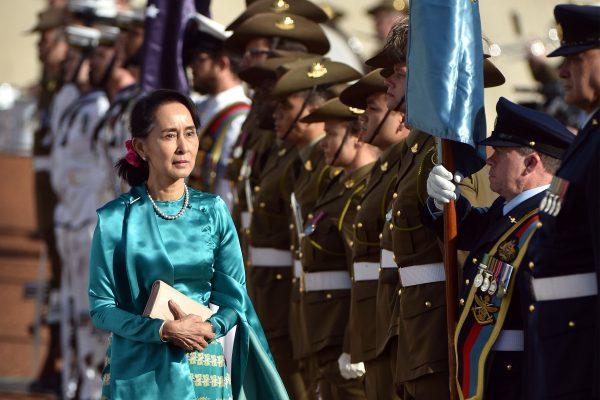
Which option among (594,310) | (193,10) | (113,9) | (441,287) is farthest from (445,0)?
(113,9)

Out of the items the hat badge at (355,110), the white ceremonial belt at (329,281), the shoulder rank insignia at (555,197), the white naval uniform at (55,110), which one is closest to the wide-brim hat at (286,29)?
the hat badge at (355,110)

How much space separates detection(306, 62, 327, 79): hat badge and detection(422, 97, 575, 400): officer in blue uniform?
2.44 meters

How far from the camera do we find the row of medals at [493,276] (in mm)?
6277

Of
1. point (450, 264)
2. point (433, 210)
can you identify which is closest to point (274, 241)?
point (433, 210)

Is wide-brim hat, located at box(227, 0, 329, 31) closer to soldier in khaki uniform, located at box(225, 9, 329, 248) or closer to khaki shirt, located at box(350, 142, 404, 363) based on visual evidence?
soldier in khaki uniform, located at box(225, 9, 329, 248)

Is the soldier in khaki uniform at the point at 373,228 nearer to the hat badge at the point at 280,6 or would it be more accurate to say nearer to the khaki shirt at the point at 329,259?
the khaki shirt at the point at 329,259

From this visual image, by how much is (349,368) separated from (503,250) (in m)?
1.71

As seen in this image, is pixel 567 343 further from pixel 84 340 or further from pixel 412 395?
pixel 84 340

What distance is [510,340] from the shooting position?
6289 mm

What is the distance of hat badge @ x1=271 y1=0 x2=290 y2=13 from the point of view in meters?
10.0

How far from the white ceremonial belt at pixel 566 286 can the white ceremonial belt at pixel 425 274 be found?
1.04 m

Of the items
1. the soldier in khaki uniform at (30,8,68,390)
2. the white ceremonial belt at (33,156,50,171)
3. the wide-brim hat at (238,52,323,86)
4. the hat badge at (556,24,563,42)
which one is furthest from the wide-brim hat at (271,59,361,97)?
the white ceremonial belt at (33,156,50,171)

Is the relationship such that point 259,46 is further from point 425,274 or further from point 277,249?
point 425,274

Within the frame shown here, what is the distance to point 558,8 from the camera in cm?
579
